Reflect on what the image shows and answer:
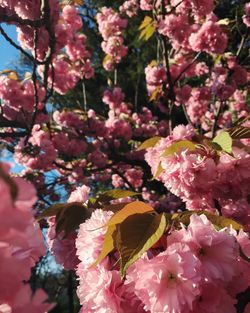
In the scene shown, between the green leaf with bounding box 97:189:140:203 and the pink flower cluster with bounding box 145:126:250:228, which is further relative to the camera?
the pink flower cluster with bounding box 145:126:250:228

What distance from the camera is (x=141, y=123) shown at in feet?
25.5

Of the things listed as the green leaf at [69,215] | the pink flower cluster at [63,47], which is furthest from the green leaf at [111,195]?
the pink flower cluster at [63,47]

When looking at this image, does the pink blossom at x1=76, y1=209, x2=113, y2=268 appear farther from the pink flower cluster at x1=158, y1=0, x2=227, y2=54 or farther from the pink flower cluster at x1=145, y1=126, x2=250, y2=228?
the pink flower cluster at x1=158, y1=0, x2=227, y2=54

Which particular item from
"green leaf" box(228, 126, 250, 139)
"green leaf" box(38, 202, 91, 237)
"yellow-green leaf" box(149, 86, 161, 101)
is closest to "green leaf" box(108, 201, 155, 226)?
"green leaf" box(38, 202, 91, 237)

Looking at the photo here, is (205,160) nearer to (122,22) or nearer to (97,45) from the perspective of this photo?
(122,22)

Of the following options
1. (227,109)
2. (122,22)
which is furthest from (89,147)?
(227,109)

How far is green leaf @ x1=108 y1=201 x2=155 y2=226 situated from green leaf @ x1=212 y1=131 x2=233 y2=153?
48cm

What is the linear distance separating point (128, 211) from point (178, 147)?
1.65 ft

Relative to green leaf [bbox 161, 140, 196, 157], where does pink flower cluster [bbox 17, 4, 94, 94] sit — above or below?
above

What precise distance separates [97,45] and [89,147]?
663cm

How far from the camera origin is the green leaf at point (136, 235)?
1105 mm

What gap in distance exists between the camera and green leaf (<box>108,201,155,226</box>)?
1220mm

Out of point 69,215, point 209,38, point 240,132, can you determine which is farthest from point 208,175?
point 209,38

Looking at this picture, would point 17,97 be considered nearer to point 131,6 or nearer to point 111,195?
point 131,6
